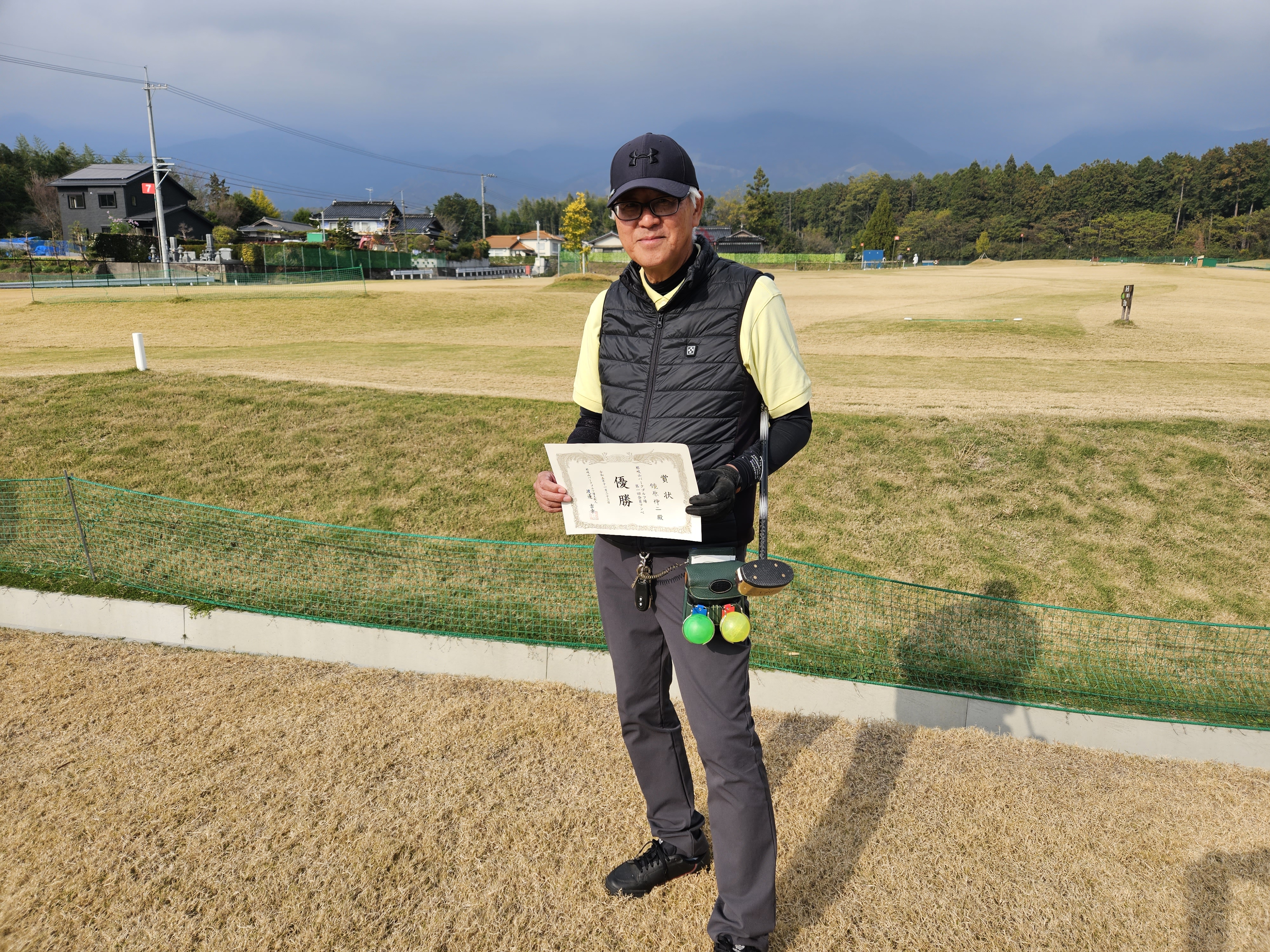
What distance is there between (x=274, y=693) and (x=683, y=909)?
2510mm

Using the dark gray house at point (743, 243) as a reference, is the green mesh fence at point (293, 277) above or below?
below

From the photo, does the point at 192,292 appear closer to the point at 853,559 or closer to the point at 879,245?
the point at 853,559

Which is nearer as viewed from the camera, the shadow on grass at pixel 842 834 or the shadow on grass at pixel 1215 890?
the shadow on grass at pixel 1215 890

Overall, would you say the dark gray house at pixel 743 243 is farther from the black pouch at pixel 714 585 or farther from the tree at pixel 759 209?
the black pouch at pixel 714 585

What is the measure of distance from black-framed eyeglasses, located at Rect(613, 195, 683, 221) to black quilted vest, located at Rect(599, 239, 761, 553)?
0.53 feet

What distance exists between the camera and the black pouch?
89.4 inches

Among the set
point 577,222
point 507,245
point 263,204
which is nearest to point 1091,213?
point 577,222

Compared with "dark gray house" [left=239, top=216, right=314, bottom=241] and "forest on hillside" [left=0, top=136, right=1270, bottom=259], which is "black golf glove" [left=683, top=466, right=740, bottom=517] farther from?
"forest on hillside" [left=0, top=136, right=1270, bottom=259]

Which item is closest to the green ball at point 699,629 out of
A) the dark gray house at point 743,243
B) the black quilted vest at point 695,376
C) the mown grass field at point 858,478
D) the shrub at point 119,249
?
the black quilted vest at point 695,376

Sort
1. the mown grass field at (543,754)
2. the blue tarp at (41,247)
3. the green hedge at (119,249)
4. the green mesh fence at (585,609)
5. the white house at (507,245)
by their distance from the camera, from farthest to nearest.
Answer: the white house at (507,245) → the blue tarp at (41,247) → the green hedge at (119,249) → the green mesh fence at (585,609) → the mown grass field at (543,754)

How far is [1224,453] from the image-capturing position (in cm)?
845

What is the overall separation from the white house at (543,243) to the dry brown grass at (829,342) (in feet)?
232

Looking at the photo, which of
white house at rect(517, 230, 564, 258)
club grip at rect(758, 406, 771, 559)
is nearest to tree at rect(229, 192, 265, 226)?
white house at rect(517, 230, 564, 258)

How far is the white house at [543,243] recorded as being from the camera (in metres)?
105
